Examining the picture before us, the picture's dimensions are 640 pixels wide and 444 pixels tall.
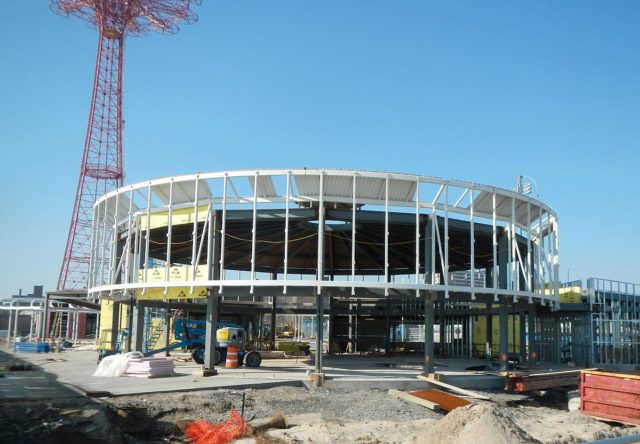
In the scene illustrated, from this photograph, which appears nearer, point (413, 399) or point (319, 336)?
point (413, 399)

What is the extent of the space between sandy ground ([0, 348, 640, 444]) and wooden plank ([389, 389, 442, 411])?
30cm

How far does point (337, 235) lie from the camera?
37.2 meters

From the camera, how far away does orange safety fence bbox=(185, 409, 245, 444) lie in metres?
15.2

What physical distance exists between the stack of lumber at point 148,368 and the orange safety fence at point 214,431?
9.86 m

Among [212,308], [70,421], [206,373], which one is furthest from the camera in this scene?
[212,308]

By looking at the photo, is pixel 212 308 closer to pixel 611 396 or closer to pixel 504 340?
pixel 504 340

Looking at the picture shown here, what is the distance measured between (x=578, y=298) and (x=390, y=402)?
71.0ft

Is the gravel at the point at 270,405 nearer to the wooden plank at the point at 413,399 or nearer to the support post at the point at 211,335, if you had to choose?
the wooden plank at the point at 413,399

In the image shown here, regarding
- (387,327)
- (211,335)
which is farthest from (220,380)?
(387,327)

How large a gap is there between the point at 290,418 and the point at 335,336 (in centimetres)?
3041

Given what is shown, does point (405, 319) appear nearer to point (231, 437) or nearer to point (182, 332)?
point (182, 332)

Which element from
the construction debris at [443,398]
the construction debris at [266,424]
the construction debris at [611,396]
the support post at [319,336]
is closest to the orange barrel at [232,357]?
the support post at [319,336]

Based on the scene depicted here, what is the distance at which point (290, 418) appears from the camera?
18844mm

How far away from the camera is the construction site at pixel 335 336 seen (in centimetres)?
1739
